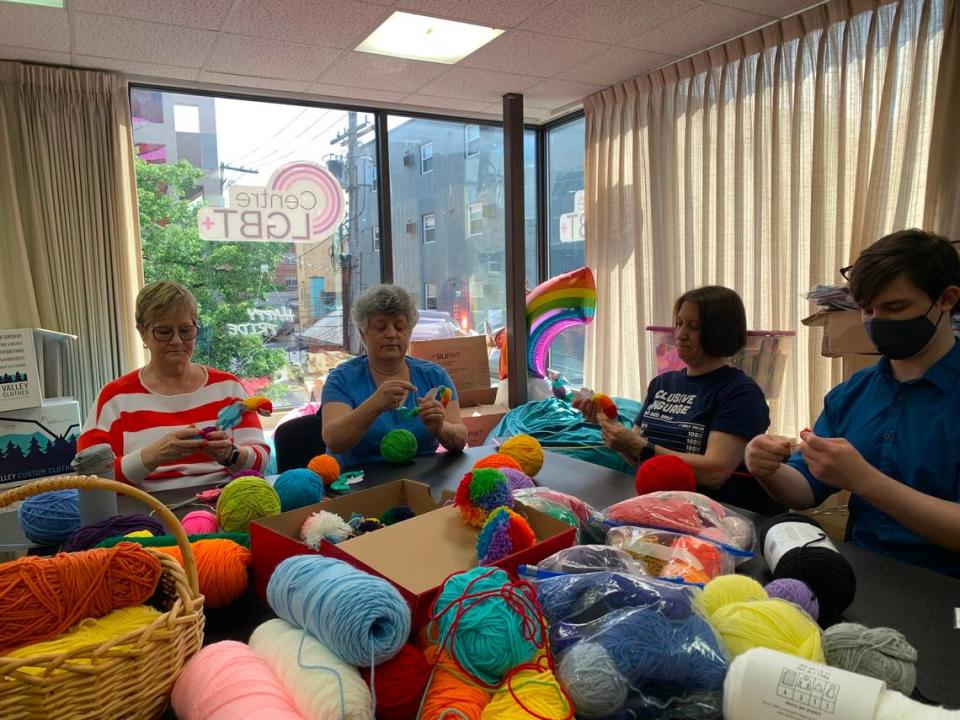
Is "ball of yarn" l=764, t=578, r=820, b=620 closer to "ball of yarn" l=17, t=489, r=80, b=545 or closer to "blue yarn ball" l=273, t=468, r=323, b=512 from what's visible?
"blue yarn ball" l=273, t=468, r=323, b=512

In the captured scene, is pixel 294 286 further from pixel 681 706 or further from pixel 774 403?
pixel 681 706

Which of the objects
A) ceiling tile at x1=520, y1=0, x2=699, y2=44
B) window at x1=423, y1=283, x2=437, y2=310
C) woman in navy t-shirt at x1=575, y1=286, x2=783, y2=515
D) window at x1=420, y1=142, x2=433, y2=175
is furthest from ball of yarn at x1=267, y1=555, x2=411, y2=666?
window at x1=420, y1=142, x2=433, y2=175

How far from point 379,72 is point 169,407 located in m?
2.36

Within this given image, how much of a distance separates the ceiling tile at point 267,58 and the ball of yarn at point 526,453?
2.41 m

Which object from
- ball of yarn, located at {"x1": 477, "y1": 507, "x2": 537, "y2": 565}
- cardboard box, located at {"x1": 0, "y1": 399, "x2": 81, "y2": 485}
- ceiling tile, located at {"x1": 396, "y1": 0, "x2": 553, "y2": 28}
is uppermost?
ceiling tile, located at {"x1": 396, "y1": 0, "x2": 553, "y2": 28}

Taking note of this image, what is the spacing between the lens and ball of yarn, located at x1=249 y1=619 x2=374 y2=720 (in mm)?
626

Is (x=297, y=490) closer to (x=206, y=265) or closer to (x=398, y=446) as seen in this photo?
(x=398, y=446)

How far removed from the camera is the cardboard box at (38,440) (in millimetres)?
2963

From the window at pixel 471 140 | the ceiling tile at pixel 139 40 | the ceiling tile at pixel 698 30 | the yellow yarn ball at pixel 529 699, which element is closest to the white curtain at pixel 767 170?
the ceiling tile at pixel 698 30

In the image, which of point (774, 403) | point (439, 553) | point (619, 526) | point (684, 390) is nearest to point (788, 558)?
point (619, 526)

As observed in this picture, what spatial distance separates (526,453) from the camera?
1.63 metres

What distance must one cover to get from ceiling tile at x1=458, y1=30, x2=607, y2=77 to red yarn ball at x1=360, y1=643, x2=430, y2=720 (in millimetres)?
2943

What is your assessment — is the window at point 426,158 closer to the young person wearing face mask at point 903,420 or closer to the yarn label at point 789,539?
the young person wearing face mask at point 903,420

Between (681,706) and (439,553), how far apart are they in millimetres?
402
